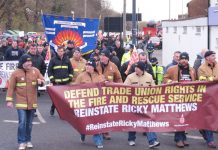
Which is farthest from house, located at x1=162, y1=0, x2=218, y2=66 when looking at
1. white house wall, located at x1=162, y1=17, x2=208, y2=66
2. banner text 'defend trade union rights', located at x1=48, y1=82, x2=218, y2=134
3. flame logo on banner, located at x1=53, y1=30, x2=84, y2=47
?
banner text 'defend trade union rights', located at x1=48, y1=82, x2=218, y2=134

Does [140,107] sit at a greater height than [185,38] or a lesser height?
lesser

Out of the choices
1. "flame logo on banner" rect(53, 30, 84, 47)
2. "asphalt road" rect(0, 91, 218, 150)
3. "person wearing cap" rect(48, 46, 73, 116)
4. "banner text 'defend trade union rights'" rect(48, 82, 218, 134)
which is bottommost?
"asphalt road" rect(0, 91, 218, 150)

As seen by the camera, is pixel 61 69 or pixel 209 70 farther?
pixel 61 69

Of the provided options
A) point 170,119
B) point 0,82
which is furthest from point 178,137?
point 0,82

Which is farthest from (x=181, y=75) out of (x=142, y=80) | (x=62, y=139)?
(x=62, y=139)

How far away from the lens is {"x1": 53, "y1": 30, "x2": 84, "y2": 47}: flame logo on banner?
55.3 ft

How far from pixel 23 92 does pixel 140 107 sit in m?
2.16

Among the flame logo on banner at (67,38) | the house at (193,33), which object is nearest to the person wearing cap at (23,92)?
the flame logo on banner at (67,38)

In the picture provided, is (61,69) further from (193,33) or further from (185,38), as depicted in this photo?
(185,38)

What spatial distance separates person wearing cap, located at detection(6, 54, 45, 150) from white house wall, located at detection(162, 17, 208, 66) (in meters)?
17.4

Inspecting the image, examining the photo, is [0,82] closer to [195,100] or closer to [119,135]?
[119,135]

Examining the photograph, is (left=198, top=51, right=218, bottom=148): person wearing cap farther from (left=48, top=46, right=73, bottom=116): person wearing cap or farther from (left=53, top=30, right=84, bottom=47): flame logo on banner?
(left=53, top=30, right=84, bottom=47): flame logo on banner

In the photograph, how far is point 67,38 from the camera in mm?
17094

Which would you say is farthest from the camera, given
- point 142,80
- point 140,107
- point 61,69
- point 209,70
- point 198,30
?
point 198,30
